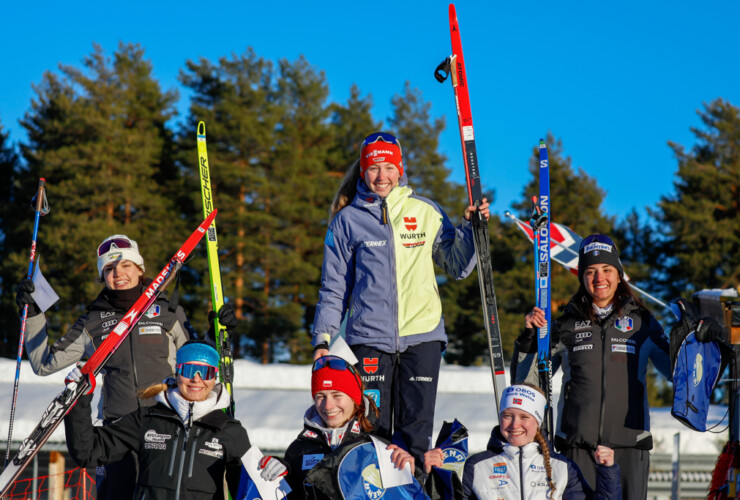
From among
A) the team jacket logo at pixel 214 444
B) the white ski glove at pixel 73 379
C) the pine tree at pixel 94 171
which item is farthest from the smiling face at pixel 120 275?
the pine tree at pixel 94 171

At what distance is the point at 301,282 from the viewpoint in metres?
26.9

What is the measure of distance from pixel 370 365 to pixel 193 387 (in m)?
0.87

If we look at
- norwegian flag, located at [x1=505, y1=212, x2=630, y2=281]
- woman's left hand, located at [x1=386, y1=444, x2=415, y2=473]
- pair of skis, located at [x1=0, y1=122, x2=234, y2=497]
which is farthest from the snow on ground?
woman's left hand, located at [x1=386, y1=444, x2=415, y2=473]

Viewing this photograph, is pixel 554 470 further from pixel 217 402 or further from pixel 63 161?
pixel 63 161

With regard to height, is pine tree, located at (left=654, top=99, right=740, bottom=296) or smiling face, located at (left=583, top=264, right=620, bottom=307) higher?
pine tree, located at (left=654, top=99, right=740, bottom=296)

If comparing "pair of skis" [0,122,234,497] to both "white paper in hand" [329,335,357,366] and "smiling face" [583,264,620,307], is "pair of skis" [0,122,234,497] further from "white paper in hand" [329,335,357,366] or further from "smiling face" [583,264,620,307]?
"smiling face" [583,264,620,307]

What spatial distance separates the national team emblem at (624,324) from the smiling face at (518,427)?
815 millimetres

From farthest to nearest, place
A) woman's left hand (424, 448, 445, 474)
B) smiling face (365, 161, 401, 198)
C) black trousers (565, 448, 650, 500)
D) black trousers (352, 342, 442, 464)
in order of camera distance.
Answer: smiling face (365, 161, 401, 198)
black trousers (565, 448, 650, 500)
black trousers (352, 342, 442, 464)
woman's left hand (424, 448, 445, 474)

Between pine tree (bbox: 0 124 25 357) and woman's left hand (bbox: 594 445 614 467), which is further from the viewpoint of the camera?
pine tree (bbox: 0 124 25 357)

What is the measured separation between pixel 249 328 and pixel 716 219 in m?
16.1

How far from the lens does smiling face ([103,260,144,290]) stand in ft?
16.1

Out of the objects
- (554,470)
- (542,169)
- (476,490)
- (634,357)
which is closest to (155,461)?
(476,490)

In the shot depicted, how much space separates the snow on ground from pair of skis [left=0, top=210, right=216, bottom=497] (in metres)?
5.73

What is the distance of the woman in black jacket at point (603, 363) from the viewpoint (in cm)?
417
